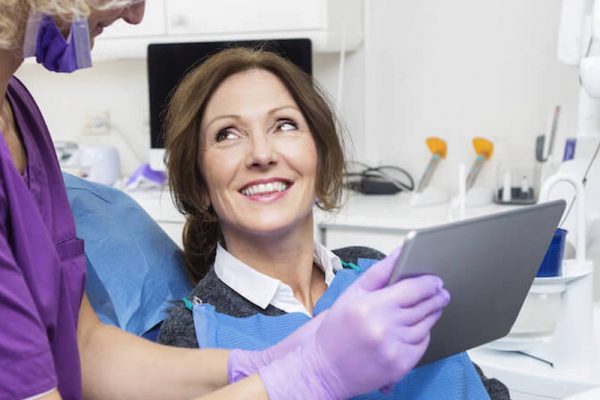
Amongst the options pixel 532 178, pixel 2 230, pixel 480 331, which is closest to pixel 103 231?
pixel 2 230

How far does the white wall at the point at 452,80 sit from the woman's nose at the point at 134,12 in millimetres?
1884

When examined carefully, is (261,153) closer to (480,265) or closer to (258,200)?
(258,200)

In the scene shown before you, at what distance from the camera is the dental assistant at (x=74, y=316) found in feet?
3.17

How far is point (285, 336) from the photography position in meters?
1.37

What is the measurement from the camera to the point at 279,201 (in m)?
1.43

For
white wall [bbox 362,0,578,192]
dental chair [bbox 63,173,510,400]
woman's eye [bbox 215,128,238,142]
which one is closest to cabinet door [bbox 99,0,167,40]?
white wall [bbox 362,0,578,192]

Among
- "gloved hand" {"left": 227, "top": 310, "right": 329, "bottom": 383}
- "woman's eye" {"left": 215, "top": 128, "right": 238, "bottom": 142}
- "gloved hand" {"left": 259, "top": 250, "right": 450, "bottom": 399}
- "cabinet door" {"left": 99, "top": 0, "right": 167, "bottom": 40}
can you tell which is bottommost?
"gloved hand" {"left": 227, "top": 310, "right": 329, "bottom": 383}

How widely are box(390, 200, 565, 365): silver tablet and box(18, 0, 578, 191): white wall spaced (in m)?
1.60

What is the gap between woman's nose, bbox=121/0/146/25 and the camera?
110cm

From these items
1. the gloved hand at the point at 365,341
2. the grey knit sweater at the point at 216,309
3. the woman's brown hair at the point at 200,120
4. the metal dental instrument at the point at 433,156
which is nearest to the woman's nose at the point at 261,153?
the woman's brown hair at the point at 200,120

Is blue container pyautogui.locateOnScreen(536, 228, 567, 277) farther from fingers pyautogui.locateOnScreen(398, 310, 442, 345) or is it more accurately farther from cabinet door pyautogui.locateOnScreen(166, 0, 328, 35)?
cabinet door pyautogui.locateOnScreen(166, 0, 328, 35)

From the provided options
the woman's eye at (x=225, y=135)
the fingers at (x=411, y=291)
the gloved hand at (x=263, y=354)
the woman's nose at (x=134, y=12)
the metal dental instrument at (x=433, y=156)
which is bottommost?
the metal dental instrument at (x=433, y=156)

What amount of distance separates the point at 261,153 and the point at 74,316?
412 millimetres

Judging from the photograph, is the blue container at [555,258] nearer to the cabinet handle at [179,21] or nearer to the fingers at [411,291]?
the fingers at [411,291]
